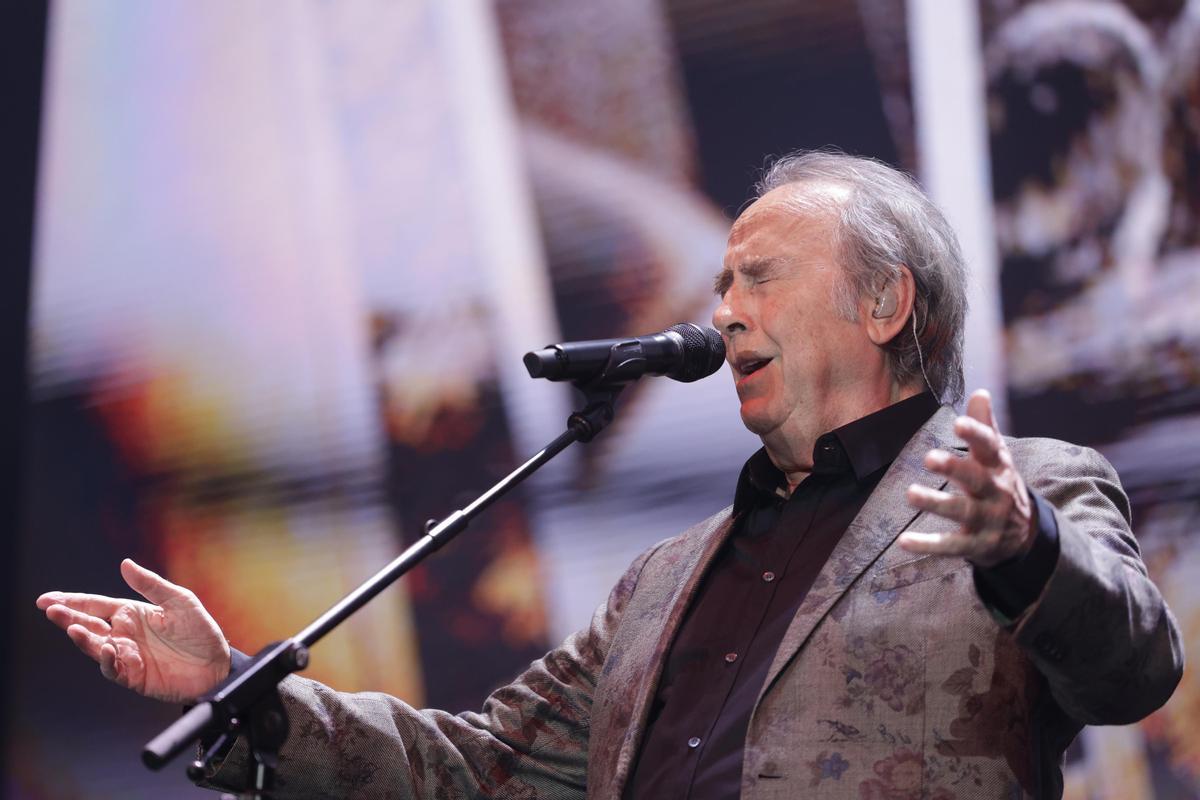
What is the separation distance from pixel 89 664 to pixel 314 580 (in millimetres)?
602

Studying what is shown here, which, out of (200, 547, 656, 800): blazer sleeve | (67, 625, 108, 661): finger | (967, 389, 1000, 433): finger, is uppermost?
(967, 389, 1000, 433): finger

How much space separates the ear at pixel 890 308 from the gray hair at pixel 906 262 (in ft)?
0.03

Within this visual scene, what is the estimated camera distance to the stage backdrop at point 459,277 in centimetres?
236

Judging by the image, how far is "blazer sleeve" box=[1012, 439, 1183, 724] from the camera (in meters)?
1.35

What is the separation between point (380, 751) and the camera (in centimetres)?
189

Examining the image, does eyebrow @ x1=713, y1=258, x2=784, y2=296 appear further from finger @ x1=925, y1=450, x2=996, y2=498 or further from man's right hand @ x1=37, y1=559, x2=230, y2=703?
man's right hand @ x1=37, y1=559, x2=230, y2=703

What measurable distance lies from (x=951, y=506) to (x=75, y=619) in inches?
45.4

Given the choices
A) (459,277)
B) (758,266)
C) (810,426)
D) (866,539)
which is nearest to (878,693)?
(866,539)

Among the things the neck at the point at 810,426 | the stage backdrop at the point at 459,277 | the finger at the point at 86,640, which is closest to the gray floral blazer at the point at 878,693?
the neck at the point at 810,426

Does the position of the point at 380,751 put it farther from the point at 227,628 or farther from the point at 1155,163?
the point at 1155,163

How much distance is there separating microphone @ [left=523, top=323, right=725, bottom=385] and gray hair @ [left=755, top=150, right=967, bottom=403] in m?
0.33

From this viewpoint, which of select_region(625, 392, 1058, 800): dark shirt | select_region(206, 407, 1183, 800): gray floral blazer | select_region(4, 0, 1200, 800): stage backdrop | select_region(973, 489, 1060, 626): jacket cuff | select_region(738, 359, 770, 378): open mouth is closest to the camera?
select_region(973, 489, 1060, 626): jacket cuff

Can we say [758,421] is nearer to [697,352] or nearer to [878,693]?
[697,352]

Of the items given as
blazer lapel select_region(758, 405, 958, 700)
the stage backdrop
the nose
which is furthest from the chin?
the stage backdrop
